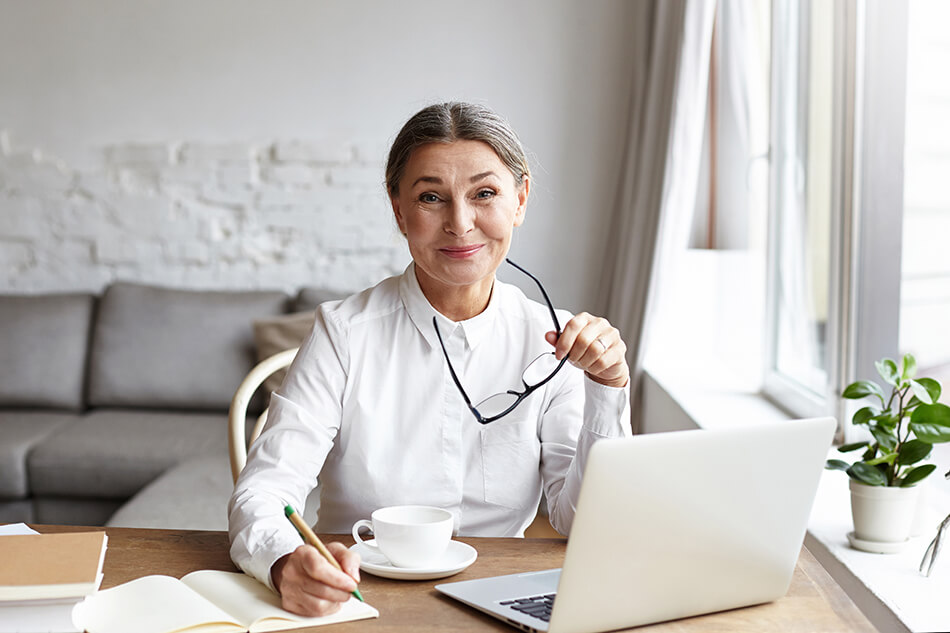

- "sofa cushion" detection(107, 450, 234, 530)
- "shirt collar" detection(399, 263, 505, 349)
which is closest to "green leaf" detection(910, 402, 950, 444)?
"shirt collar" detection(399, 263, 505, 349)

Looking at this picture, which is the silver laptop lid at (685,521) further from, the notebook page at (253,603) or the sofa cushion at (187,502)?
the sofa cushion at (187,502)

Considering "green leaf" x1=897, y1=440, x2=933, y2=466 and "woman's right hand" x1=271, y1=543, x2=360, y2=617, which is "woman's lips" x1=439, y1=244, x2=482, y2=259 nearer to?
"woman's right hand" x1=271, y1=543, x2=360, y2=617

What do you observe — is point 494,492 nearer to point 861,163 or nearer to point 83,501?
point 861,163

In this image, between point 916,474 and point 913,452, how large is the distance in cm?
5

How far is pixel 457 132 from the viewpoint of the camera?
1.37 metres

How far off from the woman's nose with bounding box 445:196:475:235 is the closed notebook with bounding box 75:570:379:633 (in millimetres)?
560

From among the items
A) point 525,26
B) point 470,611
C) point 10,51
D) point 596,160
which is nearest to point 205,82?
point 10,51

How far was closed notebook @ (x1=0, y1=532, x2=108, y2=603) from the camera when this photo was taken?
0.83m

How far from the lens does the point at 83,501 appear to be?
3.04m

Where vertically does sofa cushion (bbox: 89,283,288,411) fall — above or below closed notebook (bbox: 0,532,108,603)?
below

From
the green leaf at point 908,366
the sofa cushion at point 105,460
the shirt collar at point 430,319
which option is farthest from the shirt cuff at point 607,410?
the sofa cushion at point 105,460

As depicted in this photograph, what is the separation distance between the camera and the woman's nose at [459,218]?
133 cm

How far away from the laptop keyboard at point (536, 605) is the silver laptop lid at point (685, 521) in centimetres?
6

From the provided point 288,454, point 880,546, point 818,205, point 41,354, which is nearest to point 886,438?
point 880,546
